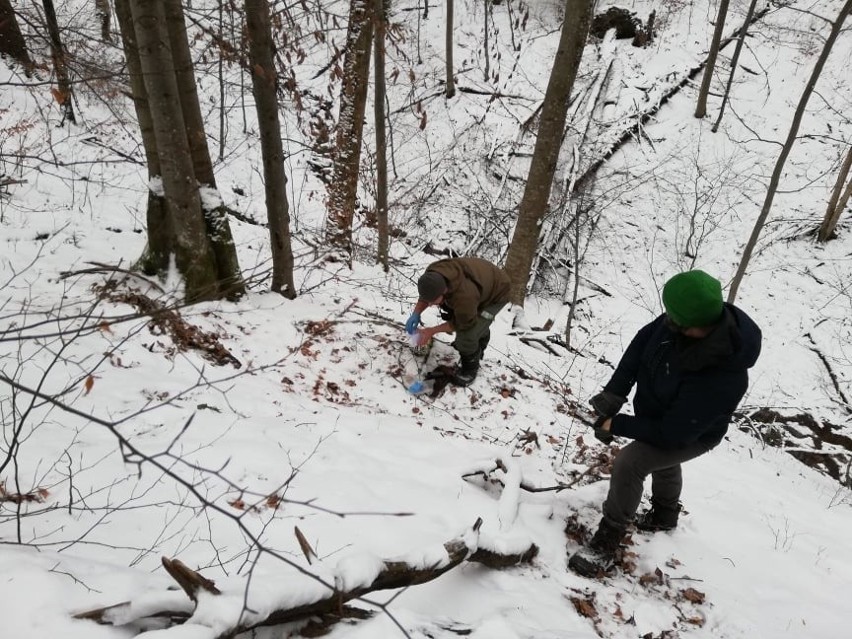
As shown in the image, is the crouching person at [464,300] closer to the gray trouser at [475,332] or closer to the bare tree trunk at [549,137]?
the gray trouser at [475,332]

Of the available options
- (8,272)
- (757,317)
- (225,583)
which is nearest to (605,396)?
(225,583)

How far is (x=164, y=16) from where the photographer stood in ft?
13.9

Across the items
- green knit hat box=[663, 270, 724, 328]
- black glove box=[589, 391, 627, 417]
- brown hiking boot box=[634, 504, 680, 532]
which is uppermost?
green knit hat box=[663, 270, 724, 328]

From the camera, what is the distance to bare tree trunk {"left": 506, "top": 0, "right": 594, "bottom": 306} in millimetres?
6242

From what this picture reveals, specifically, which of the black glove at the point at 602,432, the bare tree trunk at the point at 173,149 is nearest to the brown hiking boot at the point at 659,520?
the black glove at the point at 602,432

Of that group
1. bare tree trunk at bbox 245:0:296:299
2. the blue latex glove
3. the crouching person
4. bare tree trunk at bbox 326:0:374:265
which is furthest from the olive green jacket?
bare tree trunk at bbox 326:0:374:265

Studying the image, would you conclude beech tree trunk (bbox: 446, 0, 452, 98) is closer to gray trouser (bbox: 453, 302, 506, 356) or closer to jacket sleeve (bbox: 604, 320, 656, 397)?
gray trouser (bbox: 453, 302, 506, 356)

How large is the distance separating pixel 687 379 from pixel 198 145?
4807 mm

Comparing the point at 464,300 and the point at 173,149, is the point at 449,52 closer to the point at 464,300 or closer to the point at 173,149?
the point at 173,149

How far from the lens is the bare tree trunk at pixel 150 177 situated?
4.79 meters

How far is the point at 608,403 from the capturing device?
10.7 ft

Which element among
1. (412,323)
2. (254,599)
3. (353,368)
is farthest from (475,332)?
(254,599)

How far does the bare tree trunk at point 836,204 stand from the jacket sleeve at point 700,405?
37.1ft

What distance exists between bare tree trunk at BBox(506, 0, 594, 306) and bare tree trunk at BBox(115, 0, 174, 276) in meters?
4.60
